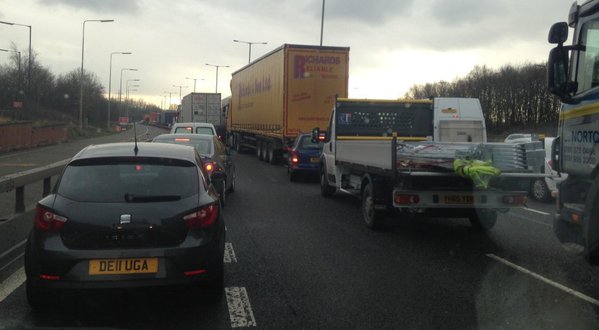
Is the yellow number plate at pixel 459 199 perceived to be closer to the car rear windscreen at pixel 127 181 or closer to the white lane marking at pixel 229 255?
the white lane marking at pixel 229 255

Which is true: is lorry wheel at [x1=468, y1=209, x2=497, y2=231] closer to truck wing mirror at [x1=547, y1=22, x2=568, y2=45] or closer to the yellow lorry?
truck wing mirror at [x1=547, y1=22, x2=568, y2=45]

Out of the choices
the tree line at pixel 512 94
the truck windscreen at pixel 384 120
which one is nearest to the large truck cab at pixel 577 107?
the truck windscreen at pixel 384 120

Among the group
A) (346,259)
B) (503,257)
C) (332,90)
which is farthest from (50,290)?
(332,90)

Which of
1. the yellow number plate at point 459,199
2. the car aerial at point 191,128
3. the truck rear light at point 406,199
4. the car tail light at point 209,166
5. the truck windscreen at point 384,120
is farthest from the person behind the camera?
the car aerial at point 191,128

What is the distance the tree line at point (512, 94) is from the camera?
174ft

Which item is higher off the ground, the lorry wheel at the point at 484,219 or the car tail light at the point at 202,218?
the car tail light at the point at 202,218

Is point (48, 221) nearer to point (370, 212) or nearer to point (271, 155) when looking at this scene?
point (370, 212)

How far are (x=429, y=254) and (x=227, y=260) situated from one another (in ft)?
8.46

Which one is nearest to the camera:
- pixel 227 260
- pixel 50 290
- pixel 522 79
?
pixel 50 290

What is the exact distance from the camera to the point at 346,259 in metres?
6.91

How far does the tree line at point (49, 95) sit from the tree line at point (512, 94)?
122 feet

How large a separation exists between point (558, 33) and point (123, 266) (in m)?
4.39

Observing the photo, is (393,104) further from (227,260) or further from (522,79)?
(522,79)

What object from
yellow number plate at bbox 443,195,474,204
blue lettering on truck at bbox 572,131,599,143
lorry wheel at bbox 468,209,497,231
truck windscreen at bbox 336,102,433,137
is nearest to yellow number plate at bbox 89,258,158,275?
blue lettering on truck at bbox 572,131,599,143
